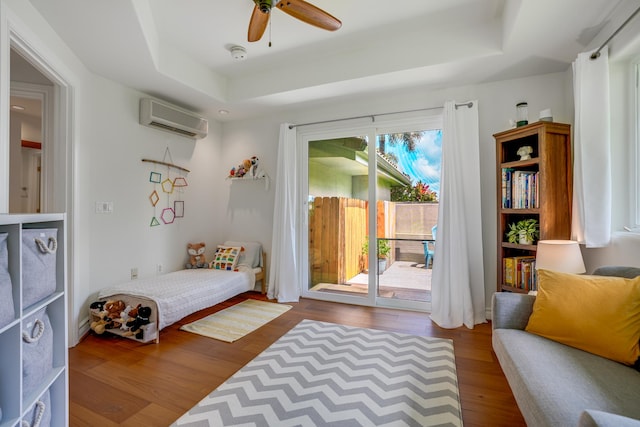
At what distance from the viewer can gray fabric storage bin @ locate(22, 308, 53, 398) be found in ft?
3.49

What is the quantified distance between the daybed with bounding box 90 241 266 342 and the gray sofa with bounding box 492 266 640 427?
7.94 feet

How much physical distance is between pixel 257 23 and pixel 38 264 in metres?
1.79

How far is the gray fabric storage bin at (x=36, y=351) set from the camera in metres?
1.06

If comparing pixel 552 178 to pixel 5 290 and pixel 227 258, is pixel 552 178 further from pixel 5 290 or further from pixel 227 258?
pixel 227 258

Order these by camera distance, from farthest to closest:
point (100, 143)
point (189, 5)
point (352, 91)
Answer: point (352, 91) < point (100, 143) < point (189, 5)

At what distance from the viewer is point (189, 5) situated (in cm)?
224

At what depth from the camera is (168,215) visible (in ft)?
11.3

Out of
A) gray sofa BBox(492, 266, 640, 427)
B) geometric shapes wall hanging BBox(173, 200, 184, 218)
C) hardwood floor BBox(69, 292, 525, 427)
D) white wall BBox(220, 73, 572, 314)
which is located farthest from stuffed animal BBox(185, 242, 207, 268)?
gray sofa BBox(492, 266, 640, 427)

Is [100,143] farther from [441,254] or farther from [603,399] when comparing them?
[603,399]

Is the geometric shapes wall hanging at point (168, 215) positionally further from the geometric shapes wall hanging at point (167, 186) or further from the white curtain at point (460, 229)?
the white curtain at point (460, 229)

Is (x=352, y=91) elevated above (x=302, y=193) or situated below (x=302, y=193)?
above

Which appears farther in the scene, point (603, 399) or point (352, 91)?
point (352, 91)

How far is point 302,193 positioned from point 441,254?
1.79m

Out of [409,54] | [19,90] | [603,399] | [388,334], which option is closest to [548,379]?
[603,399]
